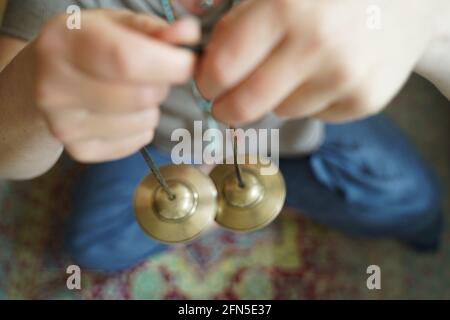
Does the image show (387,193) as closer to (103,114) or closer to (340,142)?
(340,142)

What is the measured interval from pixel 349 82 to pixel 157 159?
0.51 meters

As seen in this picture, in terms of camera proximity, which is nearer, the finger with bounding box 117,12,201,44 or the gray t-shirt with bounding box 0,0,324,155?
the finger with bounding box 117,12,201,44

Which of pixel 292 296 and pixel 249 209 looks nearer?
pixel 249 209

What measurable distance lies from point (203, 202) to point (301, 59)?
0.13 m

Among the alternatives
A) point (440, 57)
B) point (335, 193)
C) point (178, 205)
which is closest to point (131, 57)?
point (178, 205)

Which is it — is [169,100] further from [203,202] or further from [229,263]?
[229,263]

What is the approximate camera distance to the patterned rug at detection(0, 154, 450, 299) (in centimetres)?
92

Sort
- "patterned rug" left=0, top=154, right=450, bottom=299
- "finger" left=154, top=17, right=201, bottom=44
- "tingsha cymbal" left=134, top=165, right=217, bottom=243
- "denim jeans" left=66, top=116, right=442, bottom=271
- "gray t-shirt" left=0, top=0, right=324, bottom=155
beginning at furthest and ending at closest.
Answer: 1. "patterned rug" left=0, top=154, right=450, bottom=299
2. "denim jeans" left=66, top=116, right=442, bottom=271
3. "gray t-shirt" left=0, top=0, right=324, bottom=155
4. "tingsha cymbal" left=134, top=165, right=217, bottom=243
5. "finger" left=154, top=17, right=201, bottom=44

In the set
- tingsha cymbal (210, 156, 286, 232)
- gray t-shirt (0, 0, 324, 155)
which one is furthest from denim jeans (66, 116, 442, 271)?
tingsha cymbal (210, 156, 286, 232)

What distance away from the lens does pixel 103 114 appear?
1.03ft

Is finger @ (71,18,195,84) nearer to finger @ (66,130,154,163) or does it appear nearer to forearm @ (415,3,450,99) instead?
finger @ (66,130,154,163)
